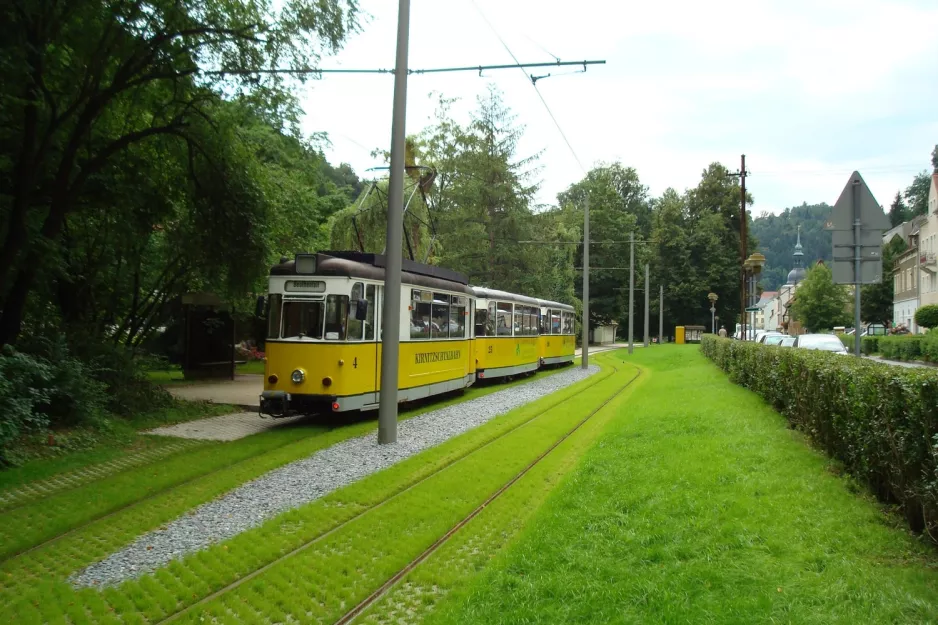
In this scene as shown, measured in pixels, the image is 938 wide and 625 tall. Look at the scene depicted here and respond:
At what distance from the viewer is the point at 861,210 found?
8.07m

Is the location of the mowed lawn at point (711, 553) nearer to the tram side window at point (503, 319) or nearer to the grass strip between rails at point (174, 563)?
the grass strip between rails at point (174, 563)

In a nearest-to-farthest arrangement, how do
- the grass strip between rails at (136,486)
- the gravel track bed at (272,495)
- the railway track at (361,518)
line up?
the railway track at (361,518) → the gravel track bed at (272,495) → the grass strip between rails at (136,486)

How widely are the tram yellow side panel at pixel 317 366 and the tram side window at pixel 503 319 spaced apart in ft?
35.7

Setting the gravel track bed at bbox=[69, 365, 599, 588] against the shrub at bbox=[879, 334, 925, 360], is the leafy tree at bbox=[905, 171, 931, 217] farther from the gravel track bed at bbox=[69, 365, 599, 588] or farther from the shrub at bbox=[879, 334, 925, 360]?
the gravel track bed at bbox=[69, 365, 599, 588]

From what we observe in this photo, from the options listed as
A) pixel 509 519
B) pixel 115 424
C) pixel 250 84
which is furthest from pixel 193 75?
pixel 509 519

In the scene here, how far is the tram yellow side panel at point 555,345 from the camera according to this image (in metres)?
29.9

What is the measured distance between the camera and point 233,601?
5.07 metres

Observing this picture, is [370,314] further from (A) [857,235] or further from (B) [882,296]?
(B) [882,296]

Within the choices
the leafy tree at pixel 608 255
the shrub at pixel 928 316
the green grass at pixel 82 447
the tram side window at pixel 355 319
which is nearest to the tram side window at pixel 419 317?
the tram side window at pixel 355 319

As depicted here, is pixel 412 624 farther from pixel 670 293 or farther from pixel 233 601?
pixel 670 293

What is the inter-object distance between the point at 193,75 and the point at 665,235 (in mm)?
62209

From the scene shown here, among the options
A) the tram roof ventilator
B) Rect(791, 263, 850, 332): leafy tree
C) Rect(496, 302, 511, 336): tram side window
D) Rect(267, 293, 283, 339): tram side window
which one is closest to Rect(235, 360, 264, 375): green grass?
Rect(496, 302, 511, 336): tram side window

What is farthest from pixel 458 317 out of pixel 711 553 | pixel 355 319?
pixel 711 553

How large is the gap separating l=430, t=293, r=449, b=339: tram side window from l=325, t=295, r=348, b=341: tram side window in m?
3.79
